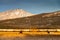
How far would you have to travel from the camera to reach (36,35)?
3.22 m

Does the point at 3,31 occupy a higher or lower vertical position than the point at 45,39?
higher

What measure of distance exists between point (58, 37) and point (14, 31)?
108 cm

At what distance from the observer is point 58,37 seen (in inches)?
124

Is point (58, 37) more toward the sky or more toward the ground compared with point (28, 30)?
more toward the ground

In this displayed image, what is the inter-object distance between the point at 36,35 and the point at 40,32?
0.40ft

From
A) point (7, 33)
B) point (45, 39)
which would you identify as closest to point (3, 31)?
point (7, 33)

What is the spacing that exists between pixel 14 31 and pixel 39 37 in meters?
0.64

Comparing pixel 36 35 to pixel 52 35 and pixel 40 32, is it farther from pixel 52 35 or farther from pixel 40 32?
pixel 52 35

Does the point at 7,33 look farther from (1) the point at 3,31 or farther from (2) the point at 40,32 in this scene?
(2) the point at 40,32

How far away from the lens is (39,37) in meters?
3.21

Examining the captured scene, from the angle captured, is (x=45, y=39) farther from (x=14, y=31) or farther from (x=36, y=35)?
(x=14, y=31)

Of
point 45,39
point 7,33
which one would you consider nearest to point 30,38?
point 45,39

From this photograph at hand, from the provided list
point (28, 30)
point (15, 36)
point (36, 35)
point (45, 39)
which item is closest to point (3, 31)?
point (15, 36)

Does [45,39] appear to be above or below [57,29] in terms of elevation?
below
